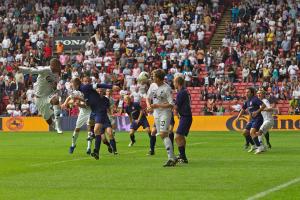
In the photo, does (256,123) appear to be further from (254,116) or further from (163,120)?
(163,120)

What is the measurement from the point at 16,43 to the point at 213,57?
13257 mm

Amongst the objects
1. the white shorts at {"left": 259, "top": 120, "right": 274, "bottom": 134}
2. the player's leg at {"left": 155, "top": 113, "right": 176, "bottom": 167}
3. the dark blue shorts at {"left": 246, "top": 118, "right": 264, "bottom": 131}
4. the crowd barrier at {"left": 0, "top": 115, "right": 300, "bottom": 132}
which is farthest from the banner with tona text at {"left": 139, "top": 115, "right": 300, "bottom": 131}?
the player's leg at {"left": 155, "top": 113, "right": 176, "bottom": 167}

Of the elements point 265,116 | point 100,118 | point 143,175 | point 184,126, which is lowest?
point 143,175

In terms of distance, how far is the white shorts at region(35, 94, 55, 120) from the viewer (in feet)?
71.1

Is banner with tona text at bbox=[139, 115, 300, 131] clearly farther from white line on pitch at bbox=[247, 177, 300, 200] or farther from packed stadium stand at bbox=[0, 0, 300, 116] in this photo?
white line on pitch at bbox=[247, 177, 300, 200]

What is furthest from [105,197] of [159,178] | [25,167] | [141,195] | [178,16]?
[178,16]

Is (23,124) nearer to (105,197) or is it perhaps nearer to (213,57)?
(213,57)

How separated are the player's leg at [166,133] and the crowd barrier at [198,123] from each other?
75.1ft

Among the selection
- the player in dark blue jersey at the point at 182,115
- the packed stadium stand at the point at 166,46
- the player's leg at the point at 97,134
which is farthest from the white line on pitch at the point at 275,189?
the packed stadium stand at the point at 166,46

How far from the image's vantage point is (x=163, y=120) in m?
19.5

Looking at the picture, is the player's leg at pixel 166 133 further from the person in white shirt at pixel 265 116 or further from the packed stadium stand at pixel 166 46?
the packed stadium stand at pixel 166 46

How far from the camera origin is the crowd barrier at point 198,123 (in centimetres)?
4266

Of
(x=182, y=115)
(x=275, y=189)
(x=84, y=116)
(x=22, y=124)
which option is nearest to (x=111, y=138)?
(x=84, y=116)

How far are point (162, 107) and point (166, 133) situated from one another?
0.62 meters
